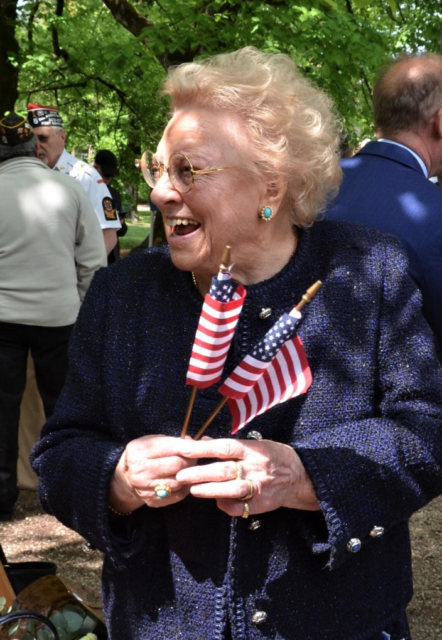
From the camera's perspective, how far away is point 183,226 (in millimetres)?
1754

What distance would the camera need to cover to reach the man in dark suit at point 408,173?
248 cm

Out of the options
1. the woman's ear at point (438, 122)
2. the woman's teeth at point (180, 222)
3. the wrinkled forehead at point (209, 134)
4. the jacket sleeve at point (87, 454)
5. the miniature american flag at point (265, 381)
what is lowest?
the jacket sleeve at point (87, 454)

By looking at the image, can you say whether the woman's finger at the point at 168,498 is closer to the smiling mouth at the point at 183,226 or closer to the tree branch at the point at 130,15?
the smiling mouth at the point at 183,226

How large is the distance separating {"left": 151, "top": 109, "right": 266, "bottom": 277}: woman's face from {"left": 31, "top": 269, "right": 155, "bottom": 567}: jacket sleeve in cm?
27

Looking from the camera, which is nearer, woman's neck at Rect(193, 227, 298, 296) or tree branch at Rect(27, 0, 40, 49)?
woman's neck at Rect(193, 227, 298, 296)

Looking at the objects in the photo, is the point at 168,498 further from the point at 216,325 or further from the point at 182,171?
the point at 182,171

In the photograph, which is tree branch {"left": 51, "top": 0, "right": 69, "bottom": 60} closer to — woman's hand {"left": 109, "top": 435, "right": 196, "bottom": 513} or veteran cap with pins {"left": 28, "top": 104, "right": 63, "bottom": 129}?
veteran cap with pins {"left": 28, "top": 104, "right": 63, "bottom": 129}

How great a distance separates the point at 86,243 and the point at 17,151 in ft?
2.25

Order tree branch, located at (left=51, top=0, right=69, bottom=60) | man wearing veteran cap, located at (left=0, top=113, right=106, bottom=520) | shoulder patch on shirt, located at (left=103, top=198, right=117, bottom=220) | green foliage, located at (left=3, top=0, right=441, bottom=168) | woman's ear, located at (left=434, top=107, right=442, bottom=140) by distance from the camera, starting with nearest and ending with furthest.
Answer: woman's ear, located at (left=434, top=107, right=442, bottom=140), man wearing veteran cap, located at (left=0, top=113, right=106, bottom=520), shoulder patch on shirt, located at (left=103, top=198, right=117, bottom=220), green foliage, located at (left=3, top=0, right=441, bottom=168), tree branch, located at (left=51, top=0, right=69, bottom=60)

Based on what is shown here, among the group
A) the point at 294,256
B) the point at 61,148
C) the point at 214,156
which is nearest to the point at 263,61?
the point at 214,156

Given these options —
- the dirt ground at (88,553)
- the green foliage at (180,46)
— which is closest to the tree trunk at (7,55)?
the green foliage at (180,46)

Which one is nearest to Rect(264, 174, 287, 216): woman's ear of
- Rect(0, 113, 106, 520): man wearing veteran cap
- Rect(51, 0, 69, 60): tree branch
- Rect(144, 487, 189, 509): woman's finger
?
Rect(144, 487, 189, 509): woman's finger

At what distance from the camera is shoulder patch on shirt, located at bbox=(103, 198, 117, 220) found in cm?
679

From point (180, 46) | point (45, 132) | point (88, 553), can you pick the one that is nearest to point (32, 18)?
point (180, 46)
